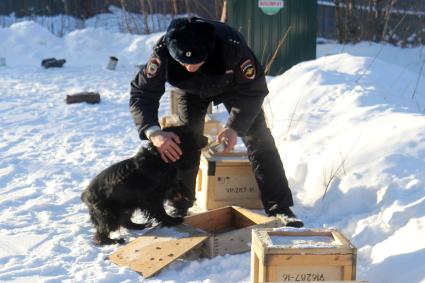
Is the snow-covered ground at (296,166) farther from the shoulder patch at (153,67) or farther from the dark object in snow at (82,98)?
the shoulder patch at (153,67)

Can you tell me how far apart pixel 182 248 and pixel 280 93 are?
3908 millimetres

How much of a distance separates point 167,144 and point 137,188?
36 cm

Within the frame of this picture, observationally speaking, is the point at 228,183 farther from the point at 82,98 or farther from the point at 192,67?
the point at 82,98

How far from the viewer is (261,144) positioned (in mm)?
3680

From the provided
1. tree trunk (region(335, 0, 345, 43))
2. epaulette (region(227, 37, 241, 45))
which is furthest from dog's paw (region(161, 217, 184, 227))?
tree trunk (region(335, 0, 345, 43))

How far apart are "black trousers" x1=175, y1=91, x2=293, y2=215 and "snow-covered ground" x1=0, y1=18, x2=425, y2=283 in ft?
1.09

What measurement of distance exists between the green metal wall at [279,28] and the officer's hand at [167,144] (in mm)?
6276

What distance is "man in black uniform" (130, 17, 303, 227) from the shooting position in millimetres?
3262

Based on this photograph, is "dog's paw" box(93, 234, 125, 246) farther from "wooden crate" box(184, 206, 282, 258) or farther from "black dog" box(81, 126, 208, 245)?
"wooden crate" box(184, 206, 282, 258)

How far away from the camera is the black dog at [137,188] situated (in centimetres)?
341

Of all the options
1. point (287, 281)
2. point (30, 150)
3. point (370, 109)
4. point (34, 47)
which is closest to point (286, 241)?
point (287, 281)

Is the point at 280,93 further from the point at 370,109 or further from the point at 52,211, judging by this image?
the point at 52,211

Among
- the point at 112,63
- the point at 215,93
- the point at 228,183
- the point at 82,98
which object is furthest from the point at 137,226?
the point at 112,63

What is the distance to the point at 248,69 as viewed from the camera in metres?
3.44
